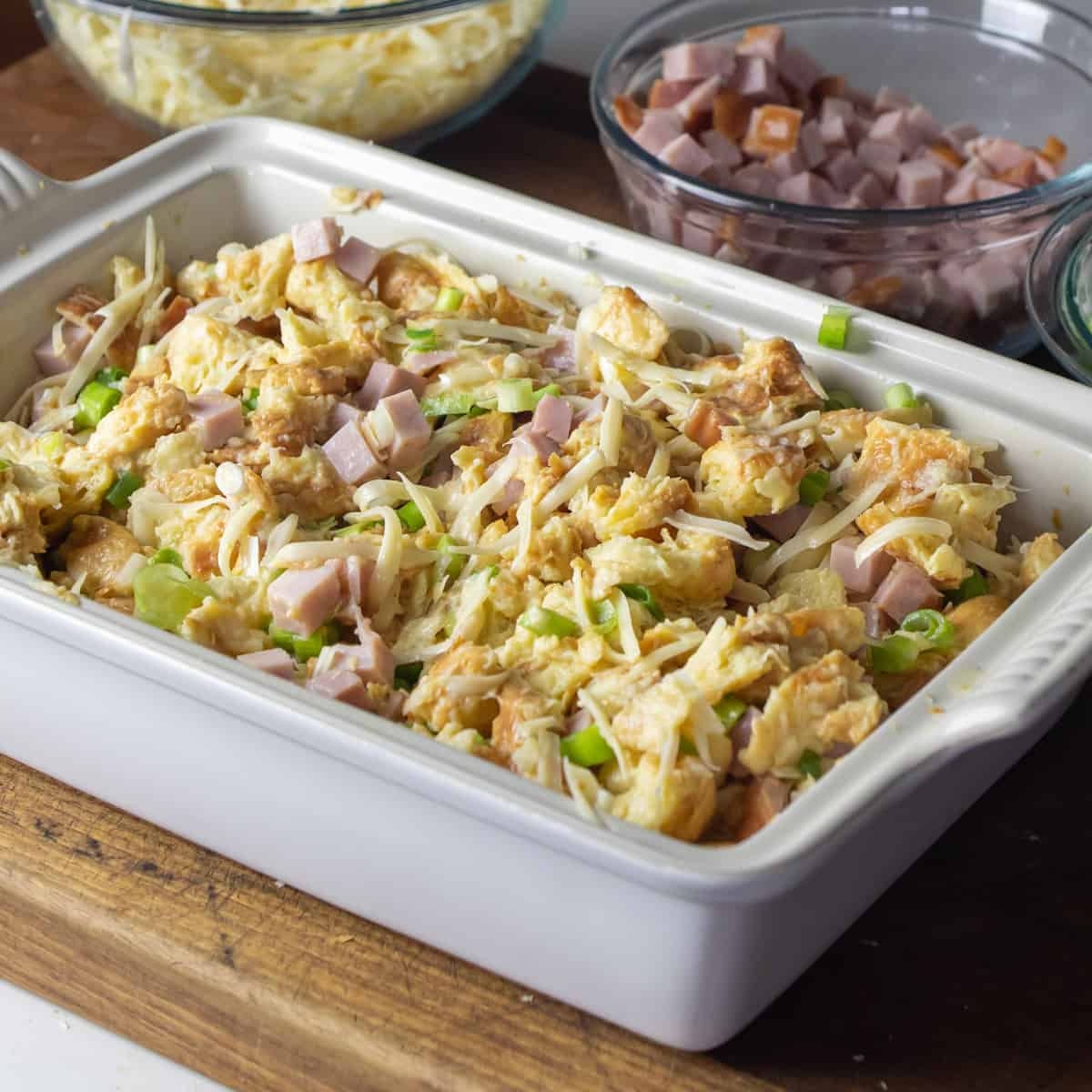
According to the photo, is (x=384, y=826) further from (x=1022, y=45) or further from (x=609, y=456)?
(x=1022, y=45)

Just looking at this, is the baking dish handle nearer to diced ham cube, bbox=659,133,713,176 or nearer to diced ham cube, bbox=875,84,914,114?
diced ham cube, bbox=659,133,713,176

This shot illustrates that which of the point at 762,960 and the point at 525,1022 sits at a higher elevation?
the point at 762,960

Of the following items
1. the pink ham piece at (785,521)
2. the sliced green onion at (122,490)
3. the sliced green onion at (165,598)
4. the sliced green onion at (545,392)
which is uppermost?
the sliced green onion at (545,392)

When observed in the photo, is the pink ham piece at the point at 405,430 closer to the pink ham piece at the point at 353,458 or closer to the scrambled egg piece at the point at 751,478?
the pink ham piece at the point at 353,458

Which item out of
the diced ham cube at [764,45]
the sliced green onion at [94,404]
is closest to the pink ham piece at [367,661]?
the sliced green onion at [94,404]

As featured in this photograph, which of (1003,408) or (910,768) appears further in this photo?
(1003,408)

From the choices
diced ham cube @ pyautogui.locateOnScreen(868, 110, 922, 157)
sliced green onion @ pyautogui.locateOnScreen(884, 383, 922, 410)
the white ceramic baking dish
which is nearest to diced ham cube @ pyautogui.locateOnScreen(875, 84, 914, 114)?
diced ham cube @ pyautogui.locateOnScreen(868, 110, 922, 157)

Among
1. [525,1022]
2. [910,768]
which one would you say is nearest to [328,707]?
[525,1022]
